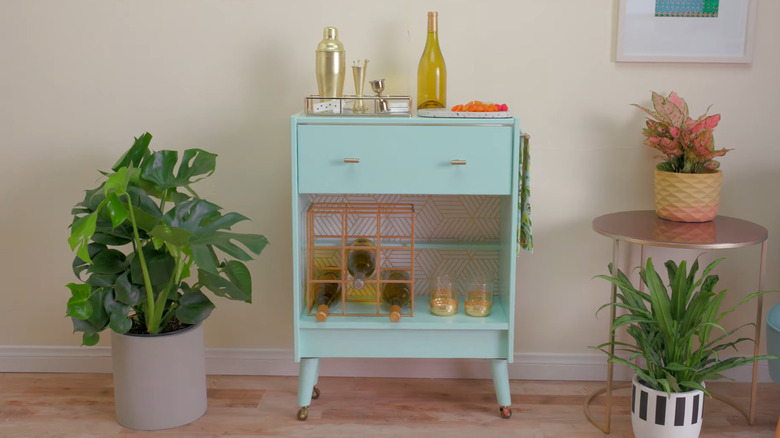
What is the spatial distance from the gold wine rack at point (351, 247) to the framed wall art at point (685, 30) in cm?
100

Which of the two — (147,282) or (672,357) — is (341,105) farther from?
(672,357)

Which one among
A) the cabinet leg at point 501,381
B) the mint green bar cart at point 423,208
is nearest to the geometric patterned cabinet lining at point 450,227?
the mint green bar cart at point 423,208

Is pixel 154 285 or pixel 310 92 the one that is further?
pixel 310 92

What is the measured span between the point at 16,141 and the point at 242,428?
4.50 feet

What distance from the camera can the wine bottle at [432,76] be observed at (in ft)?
8.36

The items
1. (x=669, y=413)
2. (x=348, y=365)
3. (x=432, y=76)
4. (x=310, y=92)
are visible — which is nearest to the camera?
(x=669, y=413)

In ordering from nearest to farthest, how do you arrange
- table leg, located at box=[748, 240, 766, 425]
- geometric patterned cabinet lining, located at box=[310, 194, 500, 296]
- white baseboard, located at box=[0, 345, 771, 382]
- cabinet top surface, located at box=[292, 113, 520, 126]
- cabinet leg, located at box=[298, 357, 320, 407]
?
cabinet top surface, located at box=[292, 113, 520, 126], table leg, located at box=[748, 240, 766, 425], cabinet leg, located at box=[298, 357, 320, 407], geometric patterned cabinet lining, located at box=[310, 194, 500, 296], white baseboard, located at box=[0, 345, 771, 382]

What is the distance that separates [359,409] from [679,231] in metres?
1.22

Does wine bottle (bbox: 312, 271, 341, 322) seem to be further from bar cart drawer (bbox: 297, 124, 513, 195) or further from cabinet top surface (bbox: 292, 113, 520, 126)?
cabinet top surface (bbox: 292, 113, 520, 126)

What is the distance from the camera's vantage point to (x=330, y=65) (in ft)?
8.11

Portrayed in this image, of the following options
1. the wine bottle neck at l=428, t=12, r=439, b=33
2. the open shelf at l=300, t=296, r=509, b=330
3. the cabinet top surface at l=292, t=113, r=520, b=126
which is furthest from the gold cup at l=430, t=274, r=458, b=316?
the wine bottle neck at l=428, t=12, r=439, b=33

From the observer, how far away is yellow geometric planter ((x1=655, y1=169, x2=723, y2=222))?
242 centimetres

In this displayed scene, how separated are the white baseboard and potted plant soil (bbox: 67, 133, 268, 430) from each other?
0.41 meters

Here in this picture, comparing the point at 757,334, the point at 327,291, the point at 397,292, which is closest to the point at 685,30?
the point at 757,334
